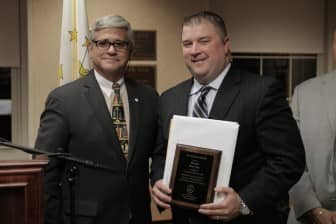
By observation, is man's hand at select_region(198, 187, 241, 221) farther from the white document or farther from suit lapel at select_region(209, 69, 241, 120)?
suit lapel at select_region(209, 69, 241, 120)

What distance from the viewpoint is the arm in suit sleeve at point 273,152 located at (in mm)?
1556

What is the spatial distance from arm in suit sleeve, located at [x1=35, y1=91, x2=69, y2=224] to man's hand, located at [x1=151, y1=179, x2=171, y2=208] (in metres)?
0.46

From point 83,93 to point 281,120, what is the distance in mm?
852

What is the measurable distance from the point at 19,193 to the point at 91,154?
84cm

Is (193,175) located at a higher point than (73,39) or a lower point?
lower

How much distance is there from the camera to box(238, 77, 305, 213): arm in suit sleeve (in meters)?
1.56

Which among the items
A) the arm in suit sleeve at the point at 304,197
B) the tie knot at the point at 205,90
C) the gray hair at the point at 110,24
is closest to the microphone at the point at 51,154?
the tie knot at the point at 205,90

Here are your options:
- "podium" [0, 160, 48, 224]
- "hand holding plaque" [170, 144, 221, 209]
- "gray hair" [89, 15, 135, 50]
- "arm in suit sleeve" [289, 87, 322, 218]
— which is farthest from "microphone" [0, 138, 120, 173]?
"arm in suit sleeve" [289, 87, 322, 218]

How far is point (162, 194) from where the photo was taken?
5.13ft

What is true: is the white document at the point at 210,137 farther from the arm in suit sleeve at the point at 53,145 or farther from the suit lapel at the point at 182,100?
the arm in suit sleeve at the point at 53,145

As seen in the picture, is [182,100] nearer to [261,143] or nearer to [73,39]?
[261,143]

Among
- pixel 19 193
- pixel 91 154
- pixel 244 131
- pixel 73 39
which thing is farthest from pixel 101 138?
pixel 73 39

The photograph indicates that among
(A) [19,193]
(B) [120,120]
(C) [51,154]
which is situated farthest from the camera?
(B) [120,120]

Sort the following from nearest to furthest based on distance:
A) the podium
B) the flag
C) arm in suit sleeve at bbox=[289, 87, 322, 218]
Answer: the podium < arm in suit sleeve at bbox=[289, 87, 322, 218] < the flag
